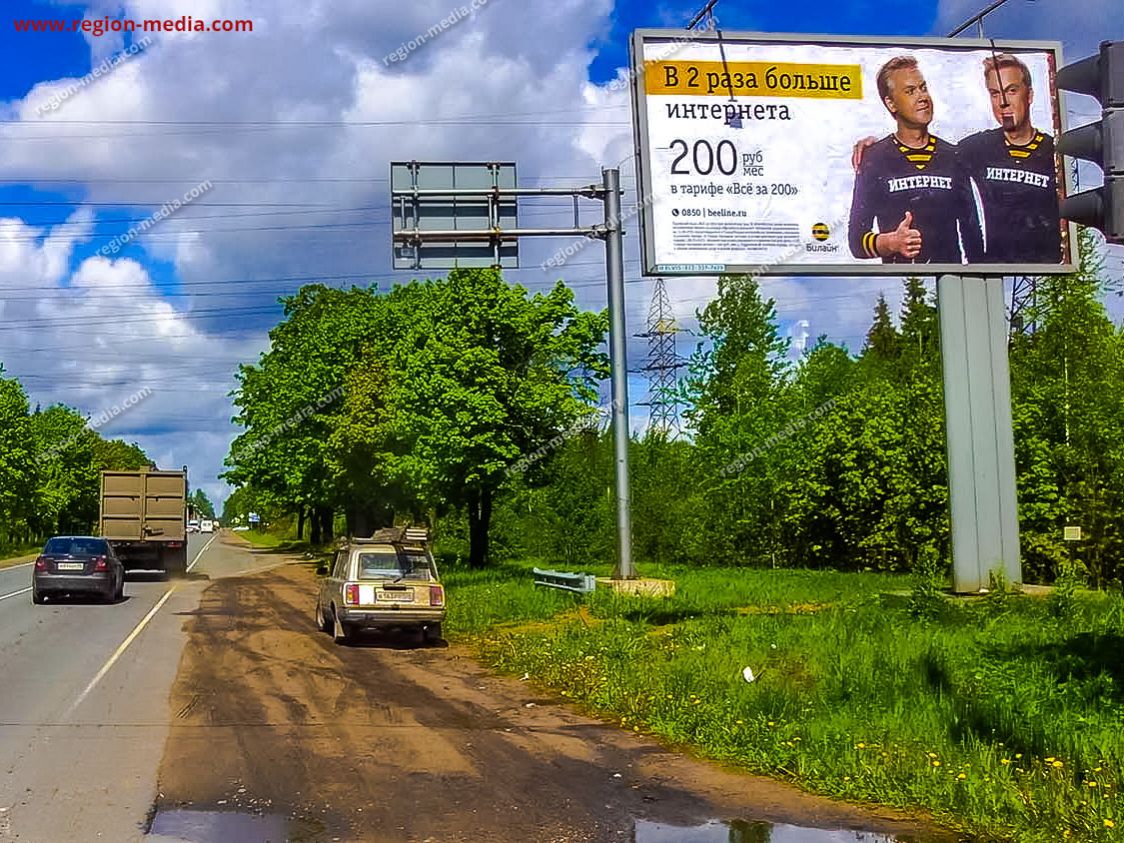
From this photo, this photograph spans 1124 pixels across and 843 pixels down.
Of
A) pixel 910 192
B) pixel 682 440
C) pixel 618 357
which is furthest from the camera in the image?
pixel 682 440

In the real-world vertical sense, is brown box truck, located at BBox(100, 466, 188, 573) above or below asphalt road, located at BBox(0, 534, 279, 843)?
above

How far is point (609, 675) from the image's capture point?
1323cm

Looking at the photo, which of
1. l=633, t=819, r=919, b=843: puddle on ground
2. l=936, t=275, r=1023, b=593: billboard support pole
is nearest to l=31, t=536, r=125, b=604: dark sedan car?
l=936, t=275, r=1023, b=593: billboard support pole

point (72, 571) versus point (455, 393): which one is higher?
point (455, 393)

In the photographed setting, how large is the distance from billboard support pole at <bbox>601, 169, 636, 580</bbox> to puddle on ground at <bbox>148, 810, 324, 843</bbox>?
48.1ft

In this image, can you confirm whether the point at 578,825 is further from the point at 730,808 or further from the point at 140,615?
the point at 140,615

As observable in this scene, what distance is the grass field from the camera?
25.4ft

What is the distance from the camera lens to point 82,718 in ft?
37.1

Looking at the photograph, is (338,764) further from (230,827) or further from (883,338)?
(883,338)

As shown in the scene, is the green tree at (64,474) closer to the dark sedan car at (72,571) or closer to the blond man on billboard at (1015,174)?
the dark sedan car at (72,571)

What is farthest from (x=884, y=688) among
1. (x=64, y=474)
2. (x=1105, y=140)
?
(x=64, y=474)

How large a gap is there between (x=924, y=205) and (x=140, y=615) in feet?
56.7

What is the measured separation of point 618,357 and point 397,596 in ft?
22.9

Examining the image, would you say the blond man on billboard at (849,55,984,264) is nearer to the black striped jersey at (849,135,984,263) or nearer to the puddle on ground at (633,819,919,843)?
the black striped jersey at (849,135,984,263)
